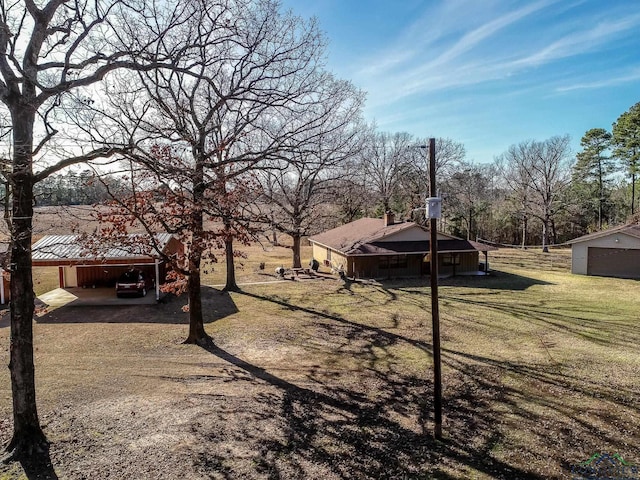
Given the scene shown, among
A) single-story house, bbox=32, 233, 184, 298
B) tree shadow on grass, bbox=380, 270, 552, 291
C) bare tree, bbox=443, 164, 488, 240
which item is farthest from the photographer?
bare tree, bbox=443, 164, 488, 240

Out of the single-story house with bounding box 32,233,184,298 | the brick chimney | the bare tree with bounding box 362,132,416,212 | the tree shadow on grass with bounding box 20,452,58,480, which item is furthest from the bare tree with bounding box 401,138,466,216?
the tree shadow on grass with bounding box 20,452,58,480

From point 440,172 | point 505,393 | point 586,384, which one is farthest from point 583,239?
point 505,393

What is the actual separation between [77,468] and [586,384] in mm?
11578

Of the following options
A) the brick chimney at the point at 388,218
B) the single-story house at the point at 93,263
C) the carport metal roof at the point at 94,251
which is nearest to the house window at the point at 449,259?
the brick chimney at the point at 388,218

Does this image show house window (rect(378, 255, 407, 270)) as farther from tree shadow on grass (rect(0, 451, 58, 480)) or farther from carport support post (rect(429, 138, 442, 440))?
tree shadow on grass (rect(0, 451, 58, 480))

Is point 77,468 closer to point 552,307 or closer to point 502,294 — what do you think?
point 552,307

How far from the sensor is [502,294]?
74.8 feet

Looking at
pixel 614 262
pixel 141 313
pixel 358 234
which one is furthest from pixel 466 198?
pixel 141 313

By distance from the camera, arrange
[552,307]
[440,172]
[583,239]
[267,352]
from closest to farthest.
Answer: [267,352], [552,307], [583,239], [440,172]

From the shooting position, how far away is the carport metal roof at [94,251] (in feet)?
→ 36.0

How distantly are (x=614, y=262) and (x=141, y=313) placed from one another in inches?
1230

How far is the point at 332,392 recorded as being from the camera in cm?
995

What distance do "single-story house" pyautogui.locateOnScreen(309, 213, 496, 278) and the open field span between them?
26.5ft

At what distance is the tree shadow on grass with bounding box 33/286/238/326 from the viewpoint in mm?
17406
